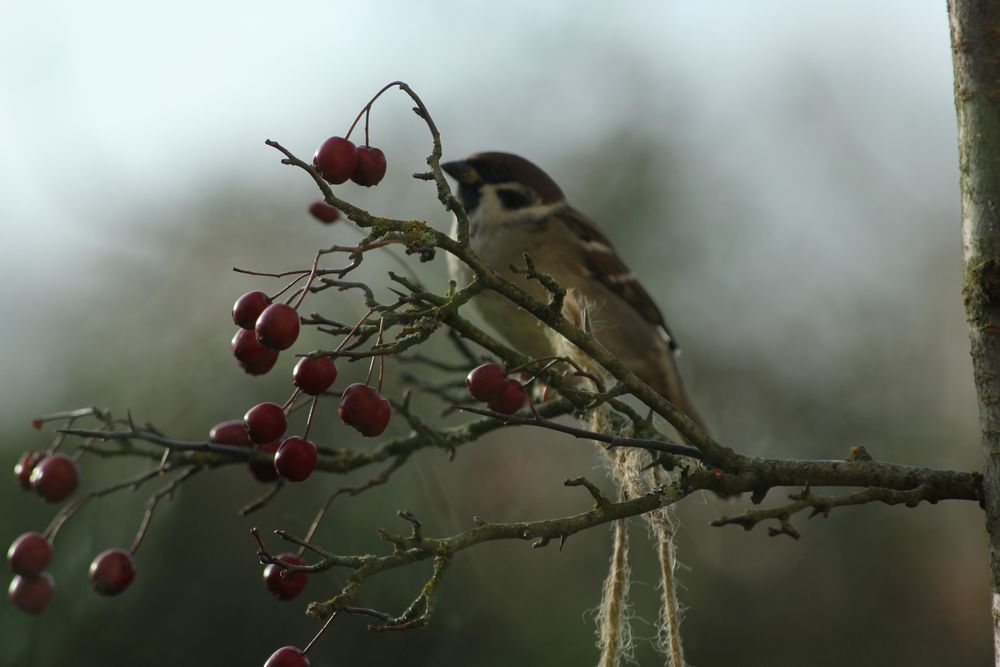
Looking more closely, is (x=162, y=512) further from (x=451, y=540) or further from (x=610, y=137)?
(x=610, y=137)

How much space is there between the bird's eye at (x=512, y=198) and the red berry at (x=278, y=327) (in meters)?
2.62

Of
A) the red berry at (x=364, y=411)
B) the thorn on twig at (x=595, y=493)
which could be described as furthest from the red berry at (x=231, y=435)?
the thorn on twig at (x=595, y=493)

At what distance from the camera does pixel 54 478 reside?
200 centimetres

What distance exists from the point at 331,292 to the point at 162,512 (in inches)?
48.0

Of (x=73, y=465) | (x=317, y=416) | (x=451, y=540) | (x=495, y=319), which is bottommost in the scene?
(x=451, y=540)

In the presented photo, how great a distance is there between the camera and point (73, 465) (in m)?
2.02

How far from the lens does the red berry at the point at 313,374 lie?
142 centimetres

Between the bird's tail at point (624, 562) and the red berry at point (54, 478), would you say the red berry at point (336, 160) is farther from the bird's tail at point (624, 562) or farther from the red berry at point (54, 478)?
the red berry at point (54, 478)

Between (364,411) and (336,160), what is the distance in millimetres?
378

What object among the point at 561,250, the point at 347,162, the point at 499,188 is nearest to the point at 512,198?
the point at 499,188

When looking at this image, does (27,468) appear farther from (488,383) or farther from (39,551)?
(488,383)

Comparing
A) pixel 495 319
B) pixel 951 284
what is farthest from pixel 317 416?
pixel 951 284

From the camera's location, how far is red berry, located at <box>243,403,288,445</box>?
5.20ft

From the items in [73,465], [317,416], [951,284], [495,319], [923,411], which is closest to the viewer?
[73,465]
